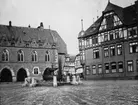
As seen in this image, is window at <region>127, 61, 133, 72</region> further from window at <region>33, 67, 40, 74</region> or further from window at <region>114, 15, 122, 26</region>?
window at <region>33, 67, 40, 74</region>

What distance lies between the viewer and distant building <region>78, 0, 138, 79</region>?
34250 mm

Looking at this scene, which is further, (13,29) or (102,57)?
(13,29)

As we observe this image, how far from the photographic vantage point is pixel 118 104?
8.90 m

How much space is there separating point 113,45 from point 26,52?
19.9 metres

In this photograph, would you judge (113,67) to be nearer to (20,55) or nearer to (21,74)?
(20,55)

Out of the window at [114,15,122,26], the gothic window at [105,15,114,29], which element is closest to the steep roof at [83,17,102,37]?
the gothic window at [105,15,114,29]

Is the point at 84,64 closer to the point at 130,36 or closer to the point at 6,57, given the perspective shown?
the point at 130,36

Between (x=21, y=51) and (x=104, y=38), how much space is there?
61.8ft

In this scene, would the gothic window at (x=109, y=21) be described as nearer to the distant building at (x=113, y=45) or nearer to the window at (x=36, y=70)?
the distant building at (x=113, y=45)

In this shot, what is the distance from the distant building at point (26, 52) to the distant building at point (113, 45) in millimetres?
9497

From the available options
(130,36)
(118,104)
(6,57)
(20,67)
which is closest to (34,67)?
(20,67)

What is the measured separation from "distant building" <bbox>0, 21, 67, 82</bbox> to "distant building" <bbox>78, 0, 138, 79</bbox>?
9497 mm

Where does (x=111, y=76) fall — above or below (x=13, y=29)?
below

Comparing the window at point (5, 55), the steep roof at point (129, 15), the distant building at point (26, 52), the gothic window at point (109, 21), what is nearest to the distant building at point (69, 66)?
the distant building at point (26, 52)
